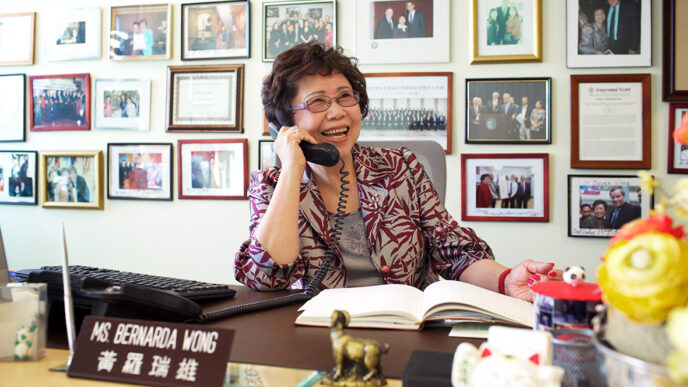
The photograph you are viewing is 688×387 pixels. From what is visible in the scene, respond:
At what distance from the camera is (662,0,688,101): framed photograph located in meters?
2.28

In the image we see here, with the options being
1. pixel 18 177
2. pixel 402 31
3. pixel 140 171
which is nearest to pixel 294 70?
pixel 402 31

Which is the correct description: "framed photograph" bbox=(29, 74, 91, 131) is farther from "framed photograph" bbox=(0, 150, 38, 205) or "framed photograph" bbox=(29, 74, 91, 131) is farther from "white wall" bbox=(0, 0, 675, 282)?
"framed photograph" bbox=(0, 150, 38, 205)

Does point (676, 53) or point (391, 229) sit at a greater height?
point (676, 53)

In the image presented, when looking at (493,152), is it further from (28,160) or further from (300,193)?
(28,160)

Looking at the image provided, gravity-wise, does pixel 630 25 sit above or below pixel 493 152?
above

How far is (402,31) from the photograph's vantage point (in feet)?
8.36

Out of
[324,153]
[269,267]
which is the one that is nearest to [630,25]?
[324,153]

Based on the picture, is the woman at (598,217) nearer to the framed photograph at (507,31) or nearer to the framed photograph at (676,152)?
the framed photograph at (676,152)

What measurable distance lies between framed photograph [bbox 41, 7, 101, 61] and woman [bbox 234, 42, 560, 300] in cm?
181

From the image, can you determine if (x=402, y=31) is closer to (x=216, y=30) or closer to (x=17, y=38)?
(x=216, y=30)

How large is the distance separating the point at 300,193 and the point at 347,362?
0.90 meters

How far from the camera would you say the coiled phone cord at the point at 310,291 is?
0.96 m

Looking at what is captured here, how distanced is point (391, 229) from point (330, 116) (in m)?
0.36

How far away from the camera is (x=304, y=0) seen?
264 cm
